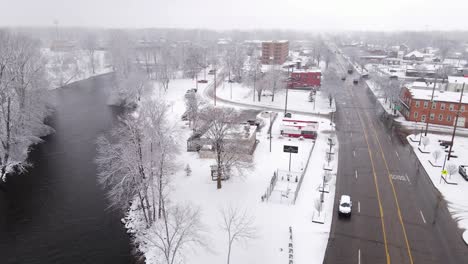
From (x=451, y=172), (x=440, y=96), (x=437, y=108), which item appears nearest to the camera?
(x=451, y=172)

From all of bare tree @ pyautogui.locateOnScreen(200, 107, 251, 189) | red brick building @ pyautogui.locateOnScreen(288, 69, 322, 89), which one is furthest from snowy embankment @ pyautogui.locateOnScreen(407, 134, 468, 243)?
red brick building @ pyautogui.locateOnScreen(288, 69, 322, 89)

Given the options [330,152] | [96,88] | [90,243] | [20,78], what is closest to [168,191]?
[90,243]

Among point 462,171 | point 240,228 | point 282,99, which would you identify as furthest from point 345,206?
point 282,99

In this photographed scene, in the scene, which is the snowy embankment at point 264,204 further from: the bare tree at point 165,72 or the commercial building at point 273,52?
the commercial building at point 273,52

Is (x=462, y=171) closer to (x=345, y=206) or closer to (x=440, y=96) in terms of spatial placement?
(x=345, y=206)

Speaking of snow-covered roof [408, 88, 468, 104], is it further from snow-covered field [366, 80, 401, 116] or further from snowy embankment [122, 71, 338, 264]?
snowy embankment [122, 71, 338, 264]

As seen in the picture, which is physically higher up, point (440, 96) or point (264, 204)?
point (440, 96)
